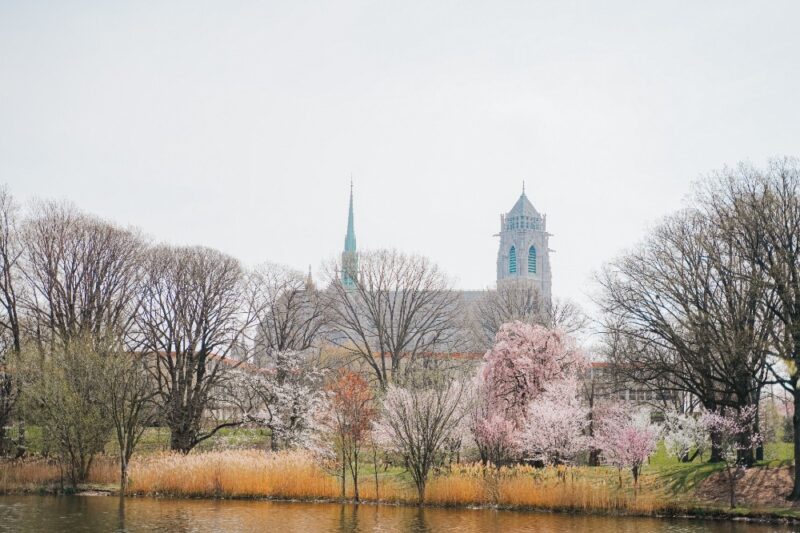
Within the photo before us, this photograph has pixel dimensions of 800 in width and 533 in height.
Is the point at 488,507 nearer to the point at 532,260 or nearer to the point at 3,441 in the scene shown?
Answer: the point at 3,441

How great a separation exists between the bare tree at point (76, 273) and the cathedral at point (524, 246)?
3869 inches

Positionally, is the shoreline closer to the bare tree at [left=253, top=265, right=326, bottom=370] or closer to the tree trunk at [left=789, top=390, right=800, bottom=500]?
the tree trunk at [left=789, top=390, right=800, bottom=500]

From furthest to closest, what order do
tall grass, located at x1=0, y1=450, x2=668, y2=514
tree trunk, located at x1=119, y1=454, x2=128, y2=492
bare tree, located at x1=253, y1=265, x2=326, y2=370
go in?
bare tree, located at x1=253, y1=265, x2=326, y2=370 < tree trunk, located at x1=119, y1=454, x2=128, y2=492 < tall grass, located at x1=0, y1=450, x2=668, y2=514

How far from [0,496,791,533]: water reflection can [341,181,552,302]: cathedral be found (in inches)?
4396

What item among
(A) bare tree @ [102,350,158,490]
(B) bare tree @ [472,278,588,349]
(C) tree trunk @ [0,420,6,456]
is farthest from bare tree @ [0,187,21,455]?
(B) bare tree @ [472,278,588,349]

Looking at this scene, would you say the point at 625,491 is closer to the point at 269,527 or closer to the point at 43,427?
the point at 269,527

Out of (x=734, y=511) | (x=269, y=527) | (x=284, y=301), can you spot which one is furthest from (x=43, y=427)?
(x=734, y=511)

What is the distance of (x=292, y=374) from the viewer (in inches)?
1861

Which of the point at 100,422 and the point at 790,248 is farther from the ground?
the point at 790,248

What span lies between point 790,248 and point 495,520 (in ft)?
47.1

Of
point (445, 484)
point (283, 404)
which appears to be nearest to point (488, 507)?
point (445, 484)

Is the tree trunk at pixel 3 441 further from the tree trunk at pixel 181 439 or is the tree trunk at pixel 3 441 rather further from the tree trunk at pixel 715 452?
the tree trunk at pixel 715 452

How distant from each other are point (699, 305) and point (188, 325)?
1029 inches

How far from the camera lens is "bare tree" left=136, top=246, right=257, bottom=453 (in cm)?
4088
